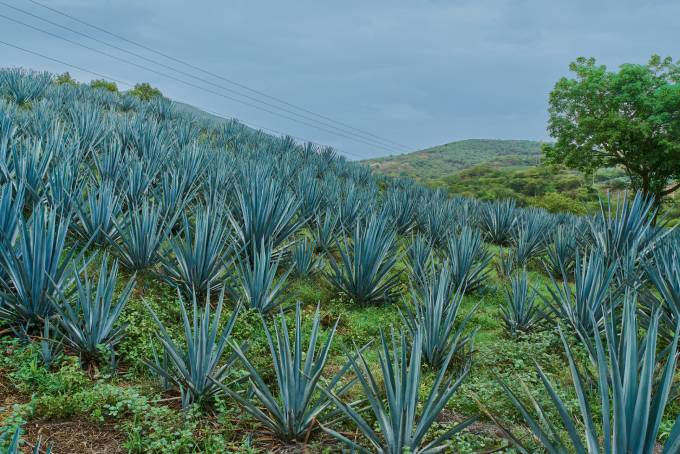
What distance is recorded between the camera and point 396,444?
218 cm

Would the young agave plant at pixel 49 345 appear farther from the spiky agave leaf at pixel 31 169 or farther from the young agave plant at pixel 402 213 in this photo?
the young agave plant at pixel 402 213

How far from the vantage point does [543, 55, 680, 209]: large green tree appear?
19453 millimetres

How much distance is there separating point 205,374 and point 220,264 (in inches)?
71.0

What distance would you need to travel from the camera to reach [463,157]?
415ft

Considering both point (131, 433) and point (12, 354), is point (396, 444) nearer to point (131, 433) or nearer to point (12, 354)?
point (131, 433)

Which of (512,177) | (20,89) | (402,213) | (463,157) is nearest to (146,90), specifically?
(20,89)

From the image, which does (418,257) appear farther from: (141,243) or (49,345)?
(49,345)

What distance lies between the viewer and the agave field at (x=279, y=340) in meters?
2.23

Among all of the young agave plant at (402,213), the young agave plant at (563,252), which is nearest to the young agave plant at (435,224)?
the young agave plant at (402,213)

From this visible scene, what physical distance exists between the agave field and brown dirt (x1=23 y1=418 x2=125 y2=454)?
0.03 feet

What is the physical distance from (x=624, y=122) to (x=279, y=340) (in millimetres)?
22366

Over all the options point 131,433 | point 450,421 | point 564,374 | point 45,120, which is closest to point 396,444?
point 450,421

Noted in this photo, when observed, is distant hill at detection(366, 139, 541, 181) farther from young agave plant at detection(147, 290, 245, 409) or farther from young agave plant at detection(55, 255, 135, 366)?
young agave plant at detection(147, 290, 245, 409)

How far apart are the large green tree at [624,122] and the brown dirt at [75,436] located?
22.0 meters
